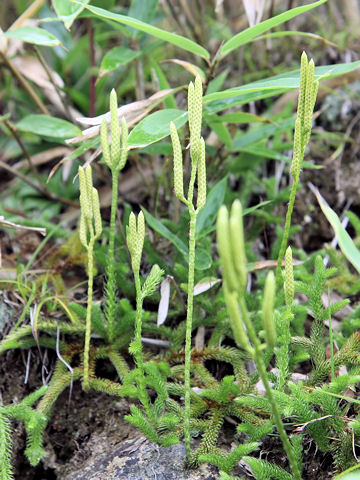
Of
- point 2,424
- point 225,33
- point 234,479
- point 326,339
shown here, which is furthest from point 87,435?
point 225,33

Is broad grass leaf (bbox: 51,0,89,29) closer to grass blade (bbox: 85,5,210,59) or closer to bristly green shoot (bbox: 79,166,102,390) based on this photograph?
grass blade (bbox: 85,5,210,59)

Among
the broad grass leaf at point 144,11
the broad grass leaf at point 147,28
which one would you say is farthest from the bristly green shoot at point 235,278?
the broad grass leaf at point 144,11

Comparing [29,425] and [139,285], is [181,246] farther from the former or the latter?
[29,425]

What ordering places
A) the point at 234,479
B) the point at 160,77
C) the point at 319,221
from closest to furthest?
the point at 234,479 < the point at 160,77 < the point at 319,221

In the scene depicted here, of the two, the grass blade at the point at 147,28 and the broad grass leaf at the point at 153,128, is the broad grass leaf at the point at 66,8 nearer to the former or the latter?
the grass blade at the point at 147,28

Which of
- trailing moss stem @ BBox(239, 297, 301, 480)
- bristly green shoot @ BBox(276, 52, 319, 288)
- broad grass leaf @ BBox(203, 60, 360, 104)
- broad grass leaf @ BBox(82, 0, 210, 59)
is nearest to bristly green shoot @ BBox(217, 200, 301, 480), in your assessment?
trailing moss stem @ BBox(239, 297, 301, 480)

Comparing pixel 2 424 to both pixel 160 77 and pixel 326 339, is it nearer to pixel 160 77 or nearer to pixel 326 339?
pixel 326 339
